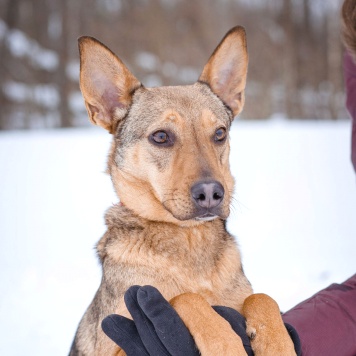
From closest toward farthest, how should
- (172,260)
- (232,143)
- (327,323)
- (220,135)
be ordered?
(172,260) < (220,135) < (327,323) < (232,143)

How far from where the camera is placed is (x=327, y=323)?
298 centimetres

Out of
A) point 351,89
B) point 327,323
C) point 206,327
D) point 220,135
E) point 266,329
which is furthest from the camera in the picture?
point 351,89

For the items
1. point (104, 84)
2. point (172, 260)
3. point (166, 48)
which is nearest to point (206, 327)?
point (172, 260)

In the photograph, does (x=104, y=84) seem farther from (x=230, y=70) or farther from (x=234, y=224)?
(x=234, y=224)

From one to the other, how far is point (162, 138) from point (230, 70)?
714 mm

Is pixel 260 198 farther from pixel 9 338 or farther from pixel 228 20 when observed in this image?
pixel 228 20

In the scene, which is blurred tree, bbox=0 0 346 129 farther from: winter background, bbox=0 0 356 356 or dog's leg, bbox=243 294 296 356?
dog's leg, bbox=243 294 296 356

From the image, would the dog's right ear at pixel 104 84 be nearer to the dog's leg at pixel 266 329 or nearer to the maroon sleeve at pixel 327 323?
the dog's leg at pixel 266 329

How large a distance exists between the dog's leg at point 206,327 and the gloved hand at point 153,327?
4 centimetres

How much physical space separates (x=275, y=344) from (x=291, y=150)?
19.4 feet

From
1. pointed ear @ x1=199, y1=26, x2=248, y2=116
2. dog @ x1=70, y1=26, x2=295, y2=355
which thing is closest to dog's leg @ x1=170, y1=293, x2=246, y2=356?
dog @ x1=70, y1=26, x2=295, y2=355

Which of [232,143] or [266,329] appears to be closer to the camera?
[266,329]

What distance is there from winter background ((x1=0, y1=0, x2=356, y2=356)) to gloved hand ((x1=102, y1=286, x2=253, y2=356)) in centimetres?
100

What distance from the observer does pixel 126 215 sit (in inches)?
106
